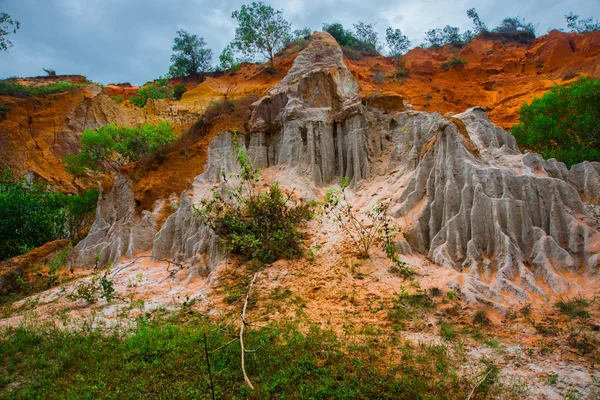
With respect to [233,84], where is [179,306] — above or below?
below

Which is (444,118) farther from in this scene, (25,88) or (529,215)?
(25,88)

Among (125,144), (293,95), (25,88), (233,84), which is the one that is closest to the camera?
(293,95)

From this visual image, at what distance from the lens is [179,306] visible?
8.92 m

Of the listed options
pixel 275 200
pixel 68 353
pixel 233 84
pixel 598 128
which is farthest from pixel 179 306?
pixel 233 84

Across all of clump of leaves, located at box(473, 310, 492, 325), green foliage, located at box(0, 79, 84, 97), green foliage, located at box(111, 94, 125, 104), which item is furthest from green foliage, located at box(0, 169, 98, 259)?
green foliage, located at box(111, 94, 125, 104)

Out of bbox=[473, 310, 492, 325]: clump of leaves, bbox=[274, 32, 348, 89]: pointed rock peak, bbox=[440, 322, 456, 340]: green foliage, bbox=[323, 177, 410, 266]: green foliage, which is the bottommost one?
bbox=[440, 322, 456, 340]: green foliage

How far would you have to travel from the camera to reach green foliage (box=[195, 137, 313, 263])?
1031 centimetres

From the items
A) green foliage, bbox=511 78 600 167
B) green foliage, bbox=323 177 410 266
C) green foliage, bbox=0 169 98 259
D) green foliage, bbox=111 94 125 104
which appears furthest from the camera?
green foliage, bbox=111 94 125 104

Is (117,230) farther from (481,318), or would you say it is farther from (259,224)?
(481,318)

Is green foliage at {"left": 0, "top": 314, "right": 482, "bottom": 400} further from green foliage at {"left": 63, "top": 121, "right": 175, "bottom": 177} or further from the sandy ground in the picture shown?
green foliage at {"left": 63, "top": 121, "right": 175, "bottom": 177}

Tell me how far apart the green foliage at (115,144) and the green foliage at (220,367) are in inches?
590

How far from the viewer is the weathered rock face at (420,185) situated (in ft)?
27.7

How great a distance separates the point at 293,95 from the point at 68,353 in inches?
491

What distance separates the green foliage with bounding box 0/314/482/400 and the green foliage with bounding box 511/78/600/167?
13.4 metres
